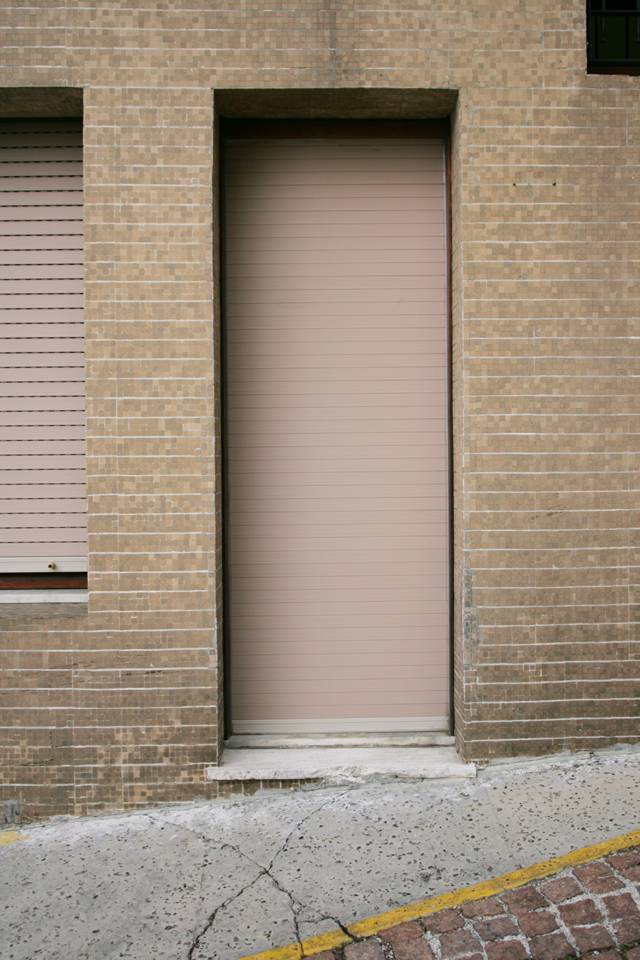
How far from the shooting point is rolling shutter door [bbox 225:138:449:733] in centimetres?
415

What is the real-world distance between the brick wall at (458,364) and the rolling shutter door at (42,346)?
0.28 metres

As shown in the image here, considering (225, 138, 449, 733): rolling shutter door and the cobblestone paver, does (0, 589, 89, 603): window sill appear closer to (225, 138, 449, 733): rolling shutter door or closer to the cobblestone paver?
(225, 138, 449, 733): rolling shutter door

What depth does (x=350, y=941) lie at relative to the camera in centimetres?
275

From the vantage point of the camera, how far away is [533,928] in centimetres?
276

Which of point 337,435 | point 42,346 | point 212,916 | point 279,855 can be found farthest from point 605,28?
point 212,916

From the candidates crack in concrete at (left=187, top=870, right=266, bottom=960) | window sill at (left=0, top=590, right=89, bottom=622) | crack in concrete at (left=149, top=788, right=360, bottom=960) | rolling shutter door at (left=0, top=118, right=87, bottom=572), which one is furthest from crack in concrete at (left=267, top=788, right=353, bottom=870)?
rolling shutter door at (left=0, top=118, right=87, bottom=572)

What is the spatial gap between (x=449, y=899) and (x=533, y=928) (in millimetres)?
381

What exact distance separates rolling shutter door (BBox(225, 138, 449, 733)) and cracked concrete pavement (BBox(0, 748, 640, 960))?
647mm

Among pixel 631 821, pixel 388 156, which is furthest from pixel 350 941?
pixel 388 156

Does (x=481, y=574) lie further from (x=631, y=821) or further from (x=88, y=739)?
(x=88, y=739)

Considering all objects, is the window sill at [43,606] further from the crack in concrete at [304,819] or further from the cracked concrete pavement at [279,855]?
the crack in concrete at [304,819]

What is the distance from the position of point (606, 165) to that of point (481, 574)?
8.76ft

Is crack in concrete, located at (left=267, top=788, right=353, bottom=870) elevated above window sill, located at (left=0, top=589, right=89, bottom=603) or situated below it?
below

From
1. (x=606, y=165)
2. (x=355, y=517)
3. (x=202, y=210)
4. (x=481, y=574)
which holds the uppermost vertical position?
(x=606, y=165)
